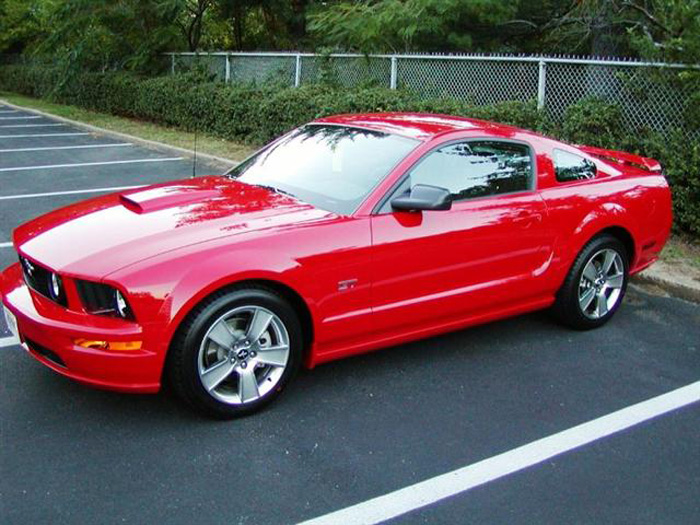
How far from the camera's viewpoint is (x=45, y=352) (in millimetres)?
3668

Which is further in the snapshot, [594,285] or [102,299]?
[594,285]

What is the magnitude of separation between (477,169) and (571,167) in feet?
2.90

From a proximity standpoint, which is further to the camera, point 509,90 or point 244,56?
point 244,56

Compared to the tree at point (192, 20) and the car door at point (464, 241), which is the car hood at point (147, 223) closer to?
the car door at point (464, 241)

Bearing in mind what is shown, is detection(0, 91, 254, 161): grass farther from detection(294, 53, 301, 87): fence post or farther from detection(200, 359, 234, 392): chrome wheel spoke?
detection(200, 359, 234, 392): chrome wheel spoke

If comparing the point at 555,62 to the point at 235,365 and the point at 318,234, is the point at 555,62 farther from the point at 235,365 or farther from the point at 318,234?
the point at 235,365

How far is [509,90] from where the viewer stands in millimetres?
10133

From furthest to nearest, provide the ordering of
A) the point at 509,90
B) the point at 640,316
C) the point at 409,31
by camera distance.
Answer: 1. the point at 409,31
2. the point at 509,90
3. the point at 640,316

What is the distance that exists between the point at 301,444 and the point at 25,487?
4.08 ft

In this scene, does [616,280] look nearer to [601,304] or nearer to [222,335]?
[601,304]

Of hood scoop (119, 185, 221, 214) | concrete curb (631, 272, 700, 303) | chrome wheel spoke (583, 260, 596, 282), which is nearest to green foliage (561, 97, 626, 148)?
concrete curb (631, 272, 700, 303)

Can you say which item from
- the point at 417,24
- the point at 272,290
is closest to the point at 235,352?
the point at 272,290

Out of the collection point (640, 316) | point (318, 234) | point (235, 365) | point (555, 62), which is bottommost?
point (640, 316)

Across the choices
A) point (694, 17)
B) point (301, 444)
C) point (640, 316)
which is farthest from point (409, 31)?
point (301, 444)
